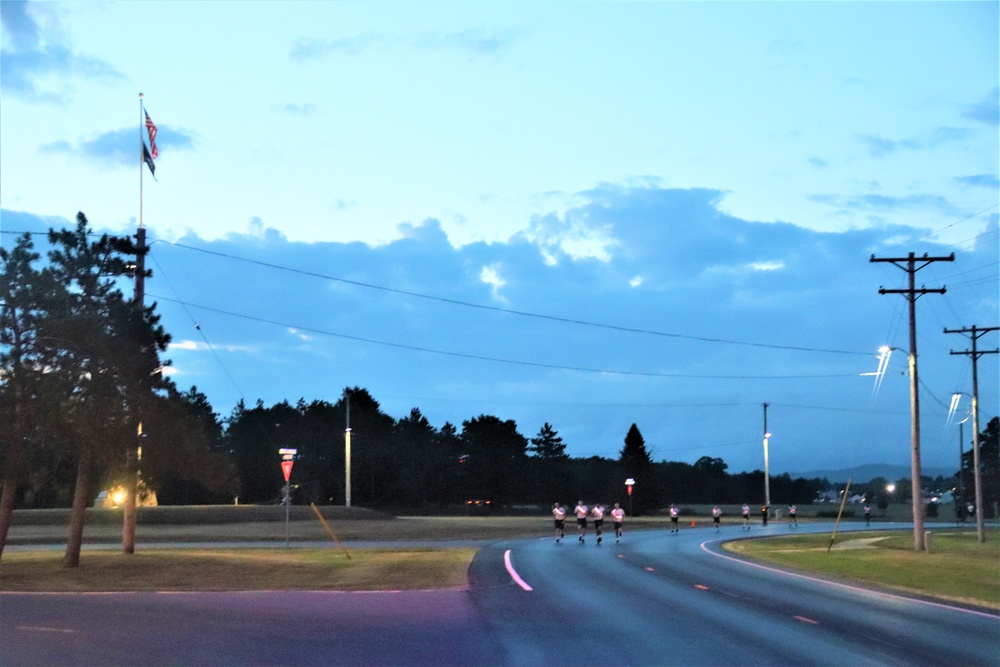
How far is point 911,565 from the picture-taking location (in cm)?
2705

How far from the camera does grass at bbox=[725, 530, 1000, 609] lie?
20359 mm

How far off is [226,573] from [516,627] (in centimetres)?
1118

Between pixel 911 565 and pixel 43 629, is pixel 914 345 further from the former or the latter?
pixel 43 629

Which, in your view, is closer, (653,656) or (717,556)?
(653,656)

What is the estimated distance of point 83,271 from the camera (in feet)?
82.7

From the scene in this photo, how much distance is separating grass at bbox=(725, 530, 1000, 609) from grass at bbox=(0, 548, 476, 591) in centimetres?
913

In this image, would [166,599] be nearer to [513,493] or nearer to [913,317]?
[913,317]

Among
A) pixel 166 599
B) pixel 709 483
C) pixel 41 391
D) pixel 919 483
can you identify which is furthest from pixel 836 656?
pixel 709 483

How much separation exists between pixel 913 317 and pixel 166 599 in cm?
3045

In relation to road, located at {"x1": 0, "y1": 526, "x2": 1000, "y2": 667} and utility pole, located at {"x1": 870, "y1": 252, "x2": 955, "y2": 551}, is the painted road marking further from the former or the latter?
utility pole, located at {"x1": 870, "y1": 252, "x2": 955, "y2": 551}

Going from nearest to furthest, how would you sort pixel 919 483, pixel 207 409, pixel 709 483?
pixel 919 483 → pixel 207 409 → pixel 709 483

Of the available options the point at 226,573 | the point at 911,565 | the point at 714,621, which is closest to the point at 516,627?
the point at 714,621

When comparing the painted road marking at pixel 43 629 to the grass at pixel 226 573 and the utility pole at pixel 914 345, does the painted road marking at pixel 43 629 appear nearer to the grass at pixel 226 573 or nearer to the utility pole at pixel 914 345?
the grass at pixel 226 573

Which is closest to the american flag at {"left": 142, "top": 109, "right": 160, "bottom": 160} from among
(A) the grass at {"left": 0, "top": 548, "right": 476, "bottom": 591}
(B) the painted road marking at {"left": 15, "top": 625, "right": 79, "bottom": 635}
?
(A) the grass at {"left": 0, "top": 548, "right": 476, "bottom": 591}
